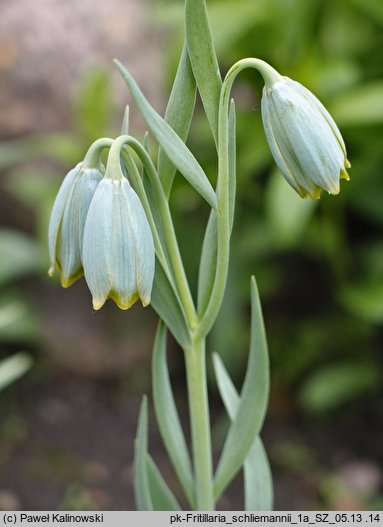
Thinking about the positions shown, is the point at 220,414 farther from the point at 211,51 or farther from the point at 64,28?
the point at 211,51

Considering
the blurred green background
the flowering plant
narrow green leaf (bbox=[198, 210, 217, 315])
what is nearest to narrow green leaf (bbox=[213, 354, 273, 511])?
the flowering plant

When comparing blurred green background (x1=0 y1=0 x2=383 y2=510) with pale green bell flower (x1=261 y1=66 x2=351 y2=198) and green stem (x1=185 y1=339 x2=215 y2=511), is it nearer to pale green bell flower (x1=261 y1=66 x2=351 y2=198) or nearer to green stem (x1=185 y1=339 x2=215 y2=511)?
green stem (x1=185 y1=339 x2=215 y2=511)

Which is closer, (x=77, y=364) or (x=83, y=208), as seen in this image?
(x=83, y=208)

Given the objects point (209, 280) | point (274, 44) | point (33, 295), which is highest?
point (209, 280)

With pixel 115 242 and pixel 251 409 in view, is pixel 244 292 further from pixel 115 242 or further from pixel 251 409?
pixel 115 242

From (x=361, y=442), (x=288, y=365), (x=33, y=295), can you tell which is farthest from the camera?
(x=33, y=295)

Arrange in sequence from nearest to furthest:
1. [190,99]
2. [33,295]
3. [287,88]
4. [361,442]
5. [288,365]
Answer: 1. [287,88]
2. [190,99]
3. [361,442]
4. [288,365]
5. [33,295]

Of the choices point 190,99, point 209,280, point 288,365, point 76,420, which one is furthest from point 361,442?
point 190,99
